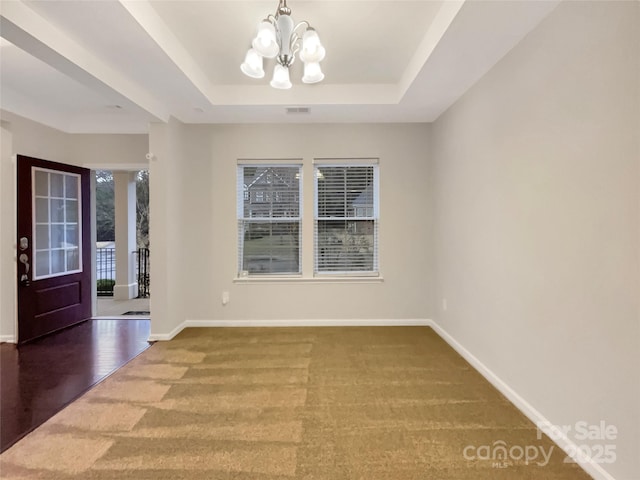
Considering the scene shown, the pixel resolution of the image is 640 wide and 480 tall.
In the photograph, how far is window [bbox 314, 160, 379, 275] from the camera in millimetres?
4215

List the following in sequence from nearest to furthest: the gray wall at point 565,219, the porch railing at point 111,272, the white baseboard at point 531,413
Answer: the gray wall at point 565,219 < the white baseboard at point 531,413 < the porch railing at point 111,272

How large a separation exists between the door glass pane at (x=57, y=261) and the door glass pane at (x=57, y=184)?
2.39 feet

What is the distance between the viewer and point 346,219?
13.9 ft

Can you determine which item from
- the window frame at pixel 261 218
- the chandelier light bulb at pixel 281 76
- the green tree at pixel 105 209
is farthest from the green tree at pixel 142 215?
the chandelier light bulb at pixel 281 76

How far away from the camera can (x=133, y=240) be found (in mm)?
6414

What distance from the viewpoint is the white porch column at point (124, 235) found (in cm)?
608

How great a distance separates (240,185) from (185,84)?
1.47m

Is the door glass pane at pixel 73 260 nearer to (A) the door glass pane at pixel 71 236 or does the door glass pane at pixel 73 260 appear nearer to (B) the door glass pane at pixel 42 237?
(A) the door glass pane at pixel 71 236

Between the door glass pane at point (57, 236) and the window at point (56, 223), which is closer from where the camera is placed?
the window at point (56, 223)

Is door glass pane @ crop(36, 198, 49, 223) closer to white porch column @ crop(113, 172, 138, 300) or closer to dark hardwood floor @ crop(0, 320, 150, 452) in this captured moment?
dark hardwood floor @ crop(0, 320, 150, 452)

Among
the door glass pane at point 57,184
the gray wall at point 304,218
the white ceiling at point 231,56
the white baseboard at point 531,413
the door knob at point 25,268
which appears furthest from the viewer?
the gray wall at point 304,218

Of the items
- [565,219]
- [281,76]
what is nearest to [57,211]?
[281,76]

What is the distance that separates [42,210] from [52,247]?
0.47 m

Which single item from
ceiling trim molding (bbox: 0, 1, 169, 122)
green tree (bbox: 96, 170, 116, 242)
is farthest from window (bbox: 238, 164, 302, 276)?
green tree (bbox: 96, 170, 116, 242)
